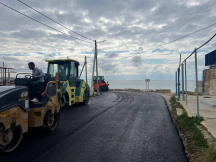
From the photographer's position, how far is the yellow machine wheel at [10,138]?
4.16 meters

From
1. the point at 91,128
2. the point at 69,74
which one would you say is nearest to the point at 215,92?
the point at 69,74

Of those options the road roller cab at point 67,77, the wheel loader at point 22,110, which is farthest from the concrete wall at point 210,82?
the wheel loader at point 22,110

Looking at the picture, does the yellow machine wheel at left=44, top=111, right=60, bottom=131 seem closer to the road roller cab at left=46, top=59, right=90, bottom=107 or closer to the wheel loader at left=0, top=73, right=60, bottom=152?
the wheel loader at left=0, top=73, right=60, bottom=152

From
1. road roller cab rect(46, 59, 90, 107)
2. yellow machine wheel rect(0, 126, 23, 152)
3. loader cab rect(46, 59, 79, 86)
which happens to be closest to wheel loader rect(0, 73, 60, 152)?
yellow machine wheel rect(0, 126, 23, 152)

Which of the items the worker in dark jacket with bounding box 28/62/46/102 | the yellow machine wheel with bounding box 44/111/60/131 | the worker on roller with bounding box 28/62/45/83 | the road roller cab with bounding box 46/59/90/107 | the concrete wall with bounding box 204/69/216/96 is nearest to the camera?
the yellow machine wheel with bounding box 44/111/60/131

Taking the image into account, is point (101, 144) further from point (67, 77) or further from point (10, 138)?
point (67, 77)

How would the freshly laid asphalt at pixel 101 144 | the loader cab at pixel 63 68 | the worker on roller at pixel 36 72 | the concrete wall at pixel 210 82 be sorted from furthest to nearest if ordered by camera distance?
the concrete wall at pixel 210 82
the loader cab at pixel 63 68
the worker on roller at pixel 36 72
the freshly laid asphalt at pixel 101 144

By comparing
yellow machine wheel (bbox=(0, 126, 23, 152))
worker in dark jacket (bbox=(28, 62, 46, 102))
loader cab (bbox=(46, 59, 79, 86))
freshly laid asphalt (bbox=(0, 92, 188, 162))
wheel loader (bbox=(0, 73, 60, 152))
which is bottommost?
freshly laid asphalt (bbox=(0, 92, 188, 162))

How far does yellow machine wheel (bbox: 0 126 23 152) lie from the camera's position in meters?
4.16

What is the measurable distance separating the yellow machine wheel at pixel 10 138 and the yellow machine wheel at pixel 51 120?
1031 mm

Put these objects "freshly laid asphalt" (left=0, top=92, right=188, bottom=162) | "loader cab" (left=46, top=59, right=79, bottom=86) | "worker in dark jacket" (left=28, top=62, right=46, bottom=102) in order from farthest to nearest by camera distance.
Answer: "loader cab" (left=46, top=59, right=79, bottom=86)
"worker in dark jacket" (left=28, top=62, right=46, bottom=102)
"freshly laid asphalt" (left=0, top=92, right=188, bottom=162)

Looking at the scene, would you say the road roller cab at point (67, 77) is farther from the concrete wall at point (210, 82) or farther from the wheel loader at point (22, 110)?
the concrete wall at point (210, 82)

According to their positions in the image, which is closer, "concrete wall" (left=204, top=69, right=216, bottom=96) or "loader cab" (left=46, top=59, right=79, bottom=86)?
"loader cab" (left=46, top=59, right=79, bottom=86)

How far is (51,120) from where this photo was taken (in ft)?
20.2
